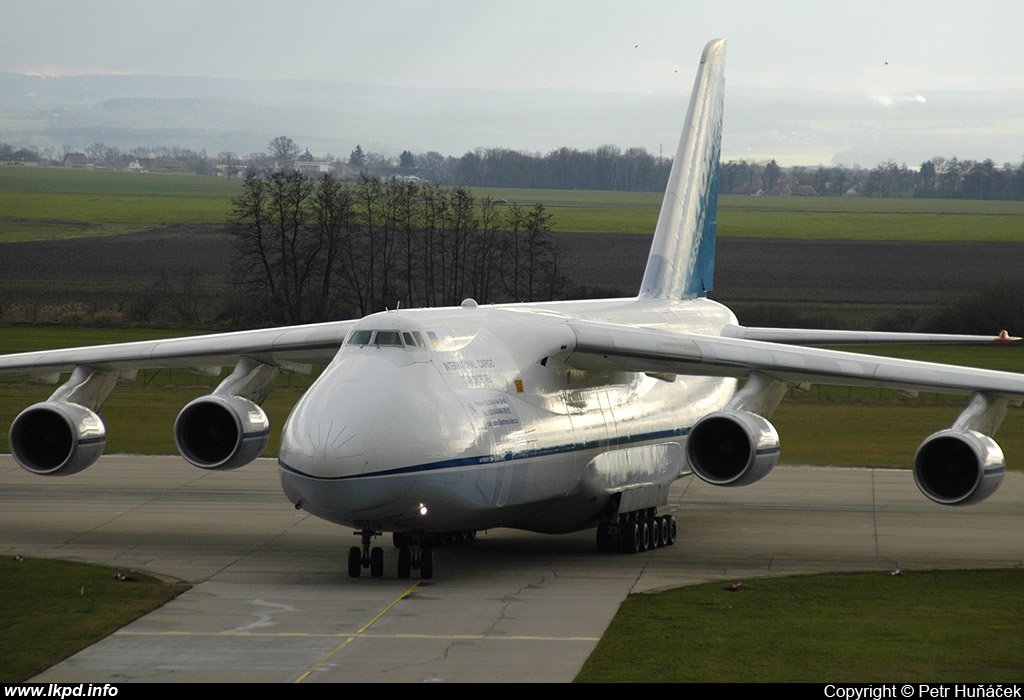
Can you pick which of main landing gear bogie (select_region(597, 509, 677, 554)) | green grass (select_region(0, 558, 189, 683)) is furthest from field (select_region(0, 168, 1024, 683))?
green grass (select_region(0, 558, 189, 683))

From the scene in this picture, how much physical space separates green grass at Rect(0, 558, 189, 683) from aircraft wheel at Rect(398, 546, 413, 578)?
8.89 ft

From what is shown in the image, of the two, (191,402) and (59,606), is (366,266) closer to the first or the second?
(191,402)

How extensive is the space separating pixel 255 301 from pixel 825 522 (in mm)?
45746

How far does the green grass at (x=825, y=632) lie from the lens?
1405cm

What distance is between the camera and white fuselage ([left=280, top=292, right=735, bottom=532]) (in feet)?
55.8

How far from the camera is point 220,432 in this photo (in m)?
20.4

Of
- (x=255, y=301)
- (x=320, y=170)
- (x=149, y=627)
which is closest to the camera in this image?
(x=149, y=627)

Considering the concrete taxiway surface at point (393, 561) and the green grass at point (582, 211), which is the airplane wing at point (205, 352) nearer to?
the concrete taxiway surface at point (393, 561)

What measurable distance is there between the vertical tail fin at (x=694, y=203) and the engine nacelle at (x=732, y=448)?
7635 millimetres

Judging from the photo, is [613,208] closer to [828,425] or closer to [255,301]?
[255,301]

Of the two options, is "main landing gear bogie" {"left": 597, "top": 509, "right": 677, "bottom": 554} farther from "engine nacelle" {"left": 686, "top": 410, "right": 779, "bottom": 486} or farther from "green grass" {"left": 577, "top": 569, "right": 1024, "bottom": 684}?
"engine nacelle" {"left": 686, "top": 410, "right": 779, "bottom": 486}

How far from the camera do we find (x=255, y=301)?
6662 centimetres

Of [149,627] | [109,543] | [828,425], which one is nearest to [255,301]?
[828,425]
